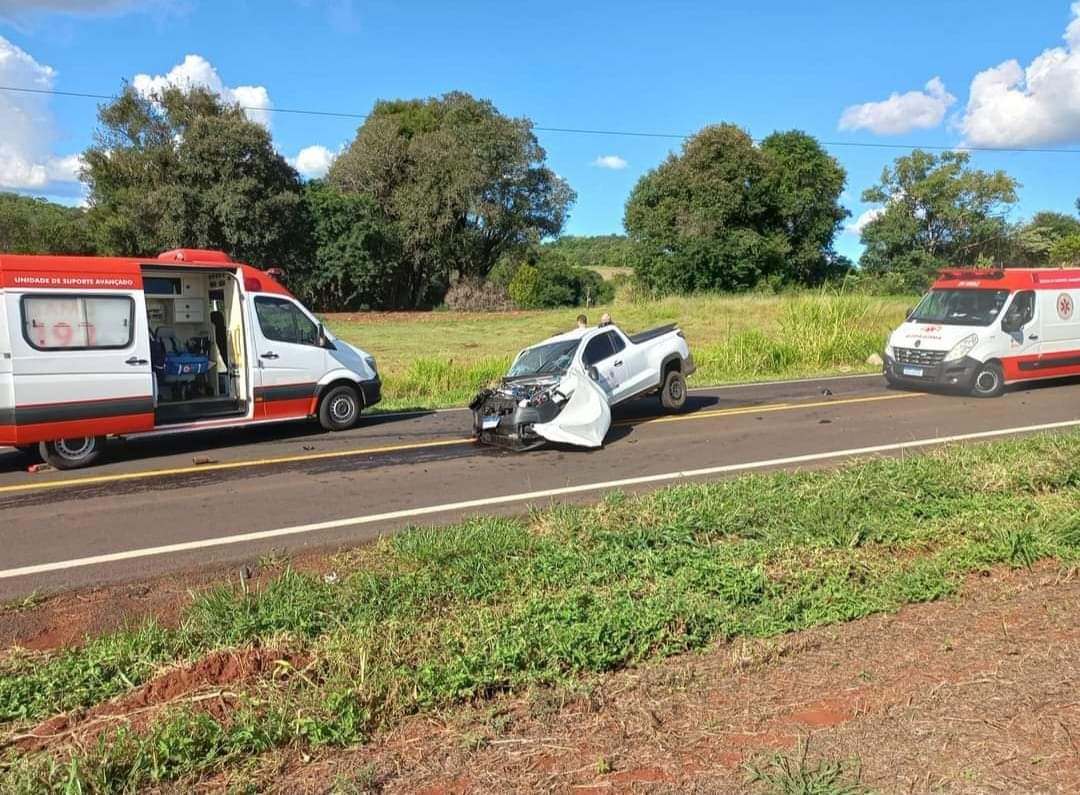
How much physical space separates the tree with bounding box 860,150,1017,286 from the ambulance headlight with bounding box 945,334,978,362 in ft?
141

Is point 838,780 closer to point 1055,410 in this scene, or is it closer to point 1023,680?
point 1023,680

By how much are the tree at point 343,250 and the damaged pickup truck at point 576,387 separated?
122 ft

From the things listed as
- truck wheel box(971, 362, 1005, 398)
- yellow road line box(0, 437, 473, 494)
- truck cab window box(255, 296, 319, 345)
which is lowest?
yellow road line box(0, 437, 473, 494)

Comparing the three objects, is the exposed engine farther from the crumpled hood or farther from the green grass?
the crumpled hood

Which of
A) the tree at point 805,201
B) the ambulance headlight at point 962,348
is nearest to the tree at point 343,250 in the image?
the tree at point 805,201

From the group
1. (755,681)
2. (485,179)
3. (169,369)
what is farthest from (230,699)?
(485,179)

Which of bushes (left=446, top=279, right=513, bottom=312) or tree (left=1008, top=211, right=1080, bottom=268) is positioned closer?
bushes (left=446, top=279, right=513, bottom=312)

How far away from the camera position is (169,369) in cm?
1241

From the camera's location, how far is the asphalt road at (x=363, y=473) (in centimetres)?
698

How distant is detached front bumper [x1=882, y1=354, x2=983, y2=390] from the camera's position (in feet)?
49.4

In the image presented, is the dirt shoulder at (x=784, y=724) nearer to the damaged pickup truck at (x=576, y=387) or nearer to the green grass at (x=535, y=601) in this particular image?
the green grass at (x=535, y=601)

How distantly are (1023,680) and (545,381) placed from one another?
7.62 meters

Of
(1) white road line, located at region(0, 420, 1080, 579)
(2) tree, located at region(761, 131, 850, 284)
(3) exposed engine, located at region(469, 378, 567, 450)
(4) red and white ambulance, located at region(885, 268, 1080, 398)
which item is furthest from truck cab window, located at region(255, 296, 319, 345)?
(2) tree, located at region(761, 131, 850, 284)

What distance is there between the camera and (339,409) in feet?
42.8
